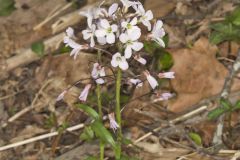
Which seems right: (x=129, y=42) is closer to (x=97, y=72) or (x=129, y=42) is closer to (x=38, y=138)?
(x=97, y=72)

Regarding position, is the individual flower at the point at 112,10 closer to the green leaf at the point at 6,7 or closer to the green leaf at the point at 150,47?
the green leaf at the point at 150,47

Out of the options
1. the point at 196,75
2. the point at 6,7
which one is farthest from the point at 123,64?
the point at 6,7

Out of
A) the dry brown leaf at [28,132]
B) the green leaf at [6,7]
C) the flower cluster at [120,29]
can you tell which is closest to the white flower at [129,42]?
the flower cluster at [120,29]

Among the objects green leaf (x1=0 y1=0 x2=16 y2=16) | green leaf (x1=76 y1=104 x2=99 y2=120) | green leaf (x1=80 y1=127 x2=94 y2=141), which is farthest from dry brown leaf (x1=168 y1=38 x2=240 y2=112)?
green leaf (x1=0 y1=0 x2=16 y2=16)

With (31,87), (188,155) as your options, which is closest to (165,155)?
(188,155)

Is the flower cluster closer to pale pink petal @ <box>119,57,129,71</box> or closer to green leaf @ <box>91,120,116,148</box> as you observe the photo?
pale pink petal @ <box>119,57,129,71</box>
